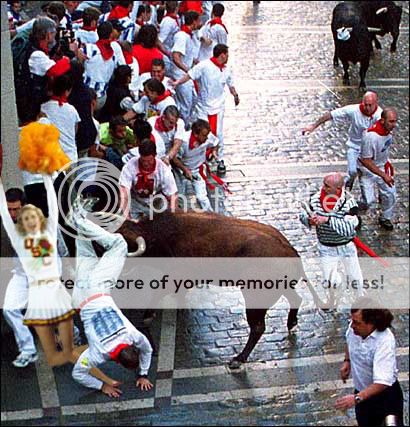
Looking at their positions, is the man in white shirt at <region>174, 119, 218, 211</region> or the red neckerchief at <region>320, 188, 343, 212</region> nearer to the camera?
the red neckerchief at <region>320, 188, 343, 212</region>

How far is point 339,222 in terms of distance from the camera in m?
7.50

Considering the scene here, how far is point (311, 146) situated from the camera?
39.0 feet

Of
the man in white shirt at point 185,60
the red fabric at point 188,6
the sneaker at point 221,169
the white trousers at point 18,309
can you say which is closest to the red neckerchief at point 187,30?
the man in white shirt at point 185,60

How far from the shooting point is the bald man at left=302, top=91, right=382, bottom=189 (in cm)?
941

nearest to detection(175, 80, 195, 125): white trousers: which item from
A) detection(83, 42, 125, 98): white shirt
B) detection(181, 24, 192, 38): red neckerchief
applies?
detection(83, 42, 125, 98): white shirt

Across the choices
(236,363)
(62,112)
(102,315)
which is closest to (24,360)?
(102,315)

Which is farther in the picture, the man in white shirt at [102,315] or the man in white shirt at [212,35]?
the man in white shirt at [212,35]

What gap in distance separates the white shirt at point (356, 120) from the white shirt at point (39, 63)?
335cm

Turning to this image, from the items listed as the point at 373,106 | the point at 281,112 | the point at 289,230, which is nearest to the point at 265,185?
the point at 289,230

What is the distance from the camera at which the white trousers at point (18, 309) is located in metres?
6.47

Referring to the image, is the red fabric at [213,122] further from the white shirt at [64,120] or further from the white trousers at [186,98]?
the white shirt at [64,120]

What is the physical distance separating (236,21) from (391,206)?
32.9ft

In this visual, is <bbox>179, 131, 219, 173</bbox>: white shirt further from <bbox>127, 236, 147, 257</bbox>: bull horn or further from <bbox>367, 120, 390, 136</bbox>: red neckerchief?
<bbox>127, 236, 147, 257</bbox>: bull horn

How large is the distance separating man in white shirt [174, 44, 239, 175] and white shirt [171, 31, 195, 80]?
4.42 ft
